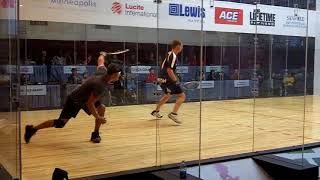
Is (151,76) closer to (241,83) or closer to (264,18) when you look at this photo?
(241,83)

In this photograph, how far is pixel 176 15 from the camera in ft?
25.3

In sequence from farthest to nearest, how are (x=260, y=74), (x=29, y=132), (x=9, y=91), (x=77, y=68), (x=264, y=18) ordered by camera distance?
(x=264, y=18), (x=260, y=74), (x=77, y=68), (x=29, y=132), (x=9, y=91)

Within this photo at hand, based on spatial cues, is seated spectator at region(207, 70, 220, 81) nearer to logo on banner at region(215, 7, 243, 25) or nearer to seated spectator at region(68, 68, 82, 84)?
logo on banner at region(215, 7, 243, 25)

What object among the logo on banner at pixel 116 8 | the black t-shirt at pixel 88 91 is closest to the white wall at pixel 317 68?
the logo on banner at pixel 116 8

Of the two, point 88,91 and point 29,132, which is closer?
point 88,91

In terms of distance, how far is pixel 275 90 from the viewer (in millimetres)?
7555

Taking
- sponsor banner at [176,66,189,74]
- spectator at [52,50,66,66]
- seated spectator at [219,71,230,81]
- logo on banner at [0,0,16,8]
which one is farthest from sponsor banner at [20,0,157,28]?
logo on banner at [0,0,16,8]

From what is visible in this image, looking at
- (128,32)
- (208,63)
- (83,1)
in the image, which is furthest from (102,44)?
(208,63)

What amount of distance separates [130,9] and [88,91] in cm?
338

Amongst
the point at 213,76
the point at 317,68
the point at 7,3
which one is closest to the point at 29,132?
the point at 7,3

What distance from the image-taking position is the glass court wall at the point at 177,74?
4.21 meters

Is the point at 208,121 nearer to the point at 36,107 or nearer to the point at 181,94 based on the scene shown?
the point at 181,94

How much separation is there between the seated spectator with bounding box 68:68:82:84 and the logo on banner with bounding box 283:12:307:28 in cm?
388

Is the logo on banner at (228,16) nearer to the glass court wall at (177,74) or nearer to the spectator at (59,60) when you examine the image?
the glass court wall at (177,74)
